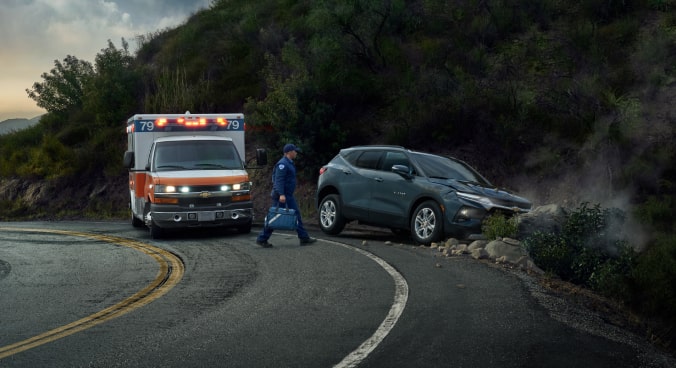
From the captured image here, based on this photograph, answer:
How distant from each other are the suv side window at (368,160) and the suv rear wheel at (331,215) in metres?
0.86

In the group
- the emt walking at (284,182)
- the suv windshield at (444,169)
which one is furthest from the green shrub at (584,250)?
the emt walking at (284,182)

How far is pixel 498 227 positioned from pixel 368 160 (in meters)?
3.40

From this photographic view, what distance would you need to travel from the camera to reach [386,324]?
7117mm

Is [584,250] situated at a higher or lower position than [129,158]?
lower

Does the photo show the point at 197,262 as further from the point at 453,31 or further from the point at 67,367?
the point at 453,31

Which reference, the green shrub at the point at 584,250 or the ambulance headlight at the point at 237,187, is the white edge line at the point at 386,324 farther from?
the ambulance headlight at the point at 237,187

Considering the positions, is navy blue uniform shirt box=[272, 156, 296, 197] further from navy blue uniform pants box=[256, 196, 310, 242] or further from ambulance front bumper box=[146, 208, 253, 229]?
ambulance front bumper box=[146, 208, 253, 229]

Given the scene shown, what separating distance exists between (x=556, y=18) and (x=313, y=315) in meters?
22.8

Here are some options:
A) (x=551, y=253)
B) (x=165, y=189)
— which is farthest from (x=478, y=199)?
(x=165, y=189)

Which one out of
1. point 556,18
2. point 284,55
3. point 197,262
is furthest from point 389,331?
point 556,18

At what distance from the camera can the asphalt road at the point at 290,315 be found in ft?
19.9

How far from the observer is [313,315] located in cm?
755

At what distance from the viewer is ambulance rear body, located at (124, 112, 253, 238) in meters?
14.8

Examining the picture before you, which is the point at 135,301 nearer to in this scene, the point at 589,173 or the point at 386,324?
the point at 386,324
